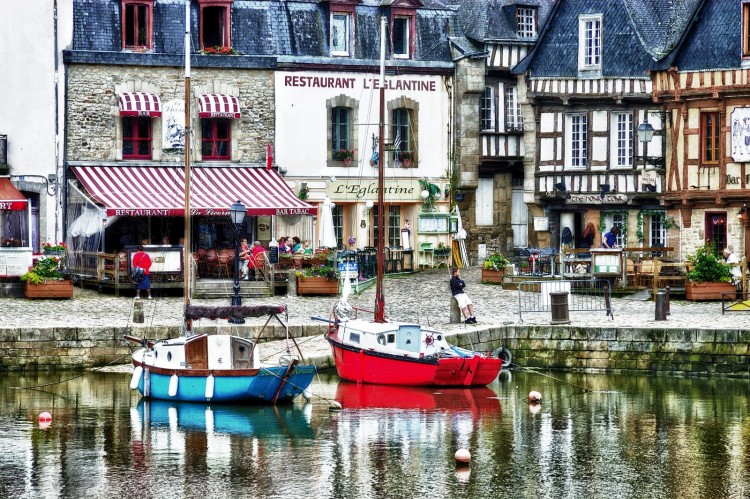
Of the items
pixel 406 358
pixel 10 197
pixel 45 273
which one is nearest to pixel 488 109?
pixel 10 197

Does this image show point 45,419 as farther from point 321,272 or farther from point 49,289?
point 321,272

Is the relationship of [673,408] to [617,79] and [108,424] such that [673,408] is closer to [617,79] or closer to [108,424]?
[108,424]

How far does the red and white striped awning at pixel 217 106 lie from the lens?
44.9 meters

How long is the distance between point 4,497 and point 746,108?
26.3 m

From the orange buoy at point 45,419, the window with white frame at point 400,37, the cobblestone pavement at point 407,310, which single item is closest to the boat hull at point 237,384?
the orange buoy at point 45,419

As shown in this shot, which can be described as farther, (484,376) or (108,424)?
(484,376)

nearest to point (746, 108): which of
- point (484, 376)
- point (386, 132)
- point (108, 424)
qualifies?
point (386, 132)

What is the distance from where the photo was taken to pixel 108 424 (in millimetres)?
29266

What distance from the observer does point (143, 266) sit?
40719mm

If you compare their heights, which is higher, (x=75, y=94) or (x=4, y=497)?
(x=75, y=94)

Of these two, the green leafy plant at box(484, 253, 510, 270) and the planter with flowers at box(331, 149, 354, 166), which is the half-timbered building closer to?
the green leafy plant at box(484, 253, 510, 270)

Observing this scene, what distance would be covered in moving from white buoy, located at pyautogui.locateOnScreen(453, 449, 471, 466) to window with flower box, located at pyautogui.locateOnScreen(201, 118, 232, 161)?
831 inches

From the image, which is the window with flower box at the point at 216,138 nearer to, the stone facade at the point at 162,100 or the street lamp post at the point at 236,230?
the stone facade at the point at 162,100

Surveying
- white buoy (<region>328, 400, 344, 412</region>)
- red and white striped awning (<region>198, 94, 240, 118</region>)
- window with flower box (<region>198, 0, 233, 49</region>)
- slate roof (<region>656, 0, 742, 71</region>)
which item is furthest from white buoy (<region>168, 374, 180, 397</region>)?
slate roof (<region>656, 0, 742, 71</region>)
